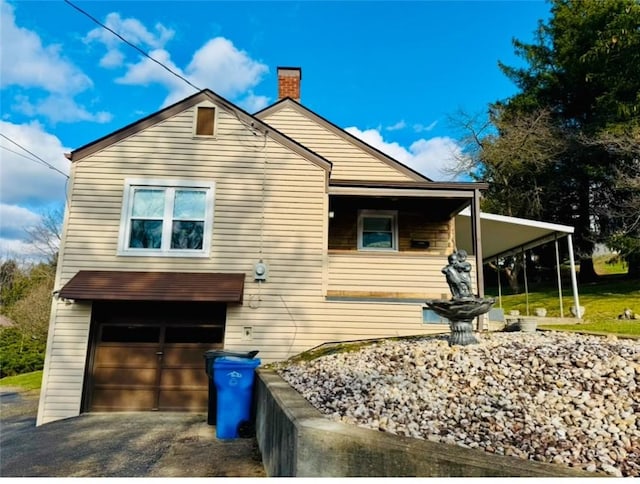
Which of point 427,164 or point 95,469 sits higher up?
point 427,164

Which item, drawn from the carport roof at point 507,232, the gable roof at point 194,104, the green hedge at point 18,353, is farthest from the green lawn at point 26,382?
the carport roof at point 507,232

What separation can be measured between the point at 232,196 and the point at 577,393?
7.00 m

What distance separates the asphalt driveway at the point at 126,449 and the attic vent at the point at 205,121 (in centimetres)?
586

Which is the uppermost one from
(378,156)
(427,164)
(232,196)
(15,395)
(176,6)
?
(427,164)

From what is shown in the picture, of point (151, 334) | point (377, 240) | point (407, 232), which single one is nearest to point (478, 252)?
point (407, 232)

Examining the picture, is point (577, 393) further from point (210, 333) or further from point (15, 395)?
point (15, 395)

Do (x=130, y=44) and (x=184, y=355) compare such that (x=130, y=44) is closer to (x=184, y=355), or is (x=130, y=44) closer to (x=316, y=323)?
(x=184, y=355)

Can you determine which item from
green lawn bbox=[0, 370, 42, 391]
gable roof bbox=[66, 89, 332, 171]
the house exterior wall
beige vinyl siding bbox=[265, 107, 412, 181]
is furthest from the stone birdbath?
green lawn bbox=[0, 370, 42, 391]

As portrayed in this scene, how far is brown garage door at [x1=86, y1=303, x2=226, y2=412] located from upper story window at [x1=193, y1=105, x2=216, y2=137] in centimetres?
379

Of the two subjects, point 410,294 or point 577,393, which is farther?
point 410,294

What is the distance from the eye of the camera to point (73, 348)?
25.6ft

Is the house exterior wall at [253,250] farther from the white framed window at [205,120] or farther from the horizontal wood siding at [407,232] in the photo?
the horizontal wood siding at [407,232]

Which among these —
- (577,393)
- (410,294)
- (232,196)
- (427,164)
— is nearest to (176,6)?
(232,196)
